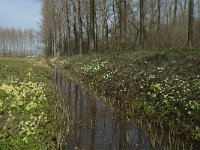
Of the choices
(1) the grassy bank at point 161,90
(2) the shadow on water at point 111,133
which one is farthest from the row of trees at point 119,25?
(2) the shadow on water at point 111,133

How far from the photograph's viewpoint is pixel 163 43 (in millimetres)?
34781

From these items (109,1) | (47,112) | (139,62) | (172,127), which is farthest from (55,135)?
(109,1)

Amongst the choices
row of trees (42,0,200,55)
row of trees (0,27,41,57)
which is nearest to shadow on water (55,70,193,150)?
row of trees (42,0,200,55)

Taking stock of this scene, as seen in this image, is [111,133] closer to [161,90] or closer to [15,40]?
[161,90]

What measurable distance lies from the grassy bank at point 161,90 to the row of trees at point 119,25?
33.0 feet

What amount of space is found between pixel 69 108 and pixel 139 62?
19.9 feet

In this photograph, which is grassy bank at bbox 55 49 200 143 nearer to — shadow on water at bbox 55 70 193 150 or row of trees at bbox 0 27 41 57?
shadow on water at bbox 55 70 193 150

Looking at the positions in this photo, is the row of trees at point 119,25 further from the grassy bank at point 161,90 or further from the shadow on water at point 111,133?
the shadow on water at point 111,133

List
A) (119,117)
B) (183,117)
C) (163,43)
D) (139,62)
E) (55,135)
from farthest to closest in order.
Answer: (163,43) → (139,62) → (119,117) → (183,117) → (55,135)

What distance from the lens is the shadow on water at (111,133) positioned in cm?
800

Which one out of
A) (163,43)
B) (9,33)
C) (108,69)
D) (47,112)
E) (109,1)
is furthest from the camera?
(9,33)

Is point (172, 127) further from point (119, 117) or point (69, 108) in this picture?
point (69, 108)

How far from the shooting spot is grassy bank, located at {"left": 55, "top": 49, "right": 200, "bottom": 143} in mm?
9211

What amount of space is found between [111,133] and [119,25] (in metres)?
30.6
